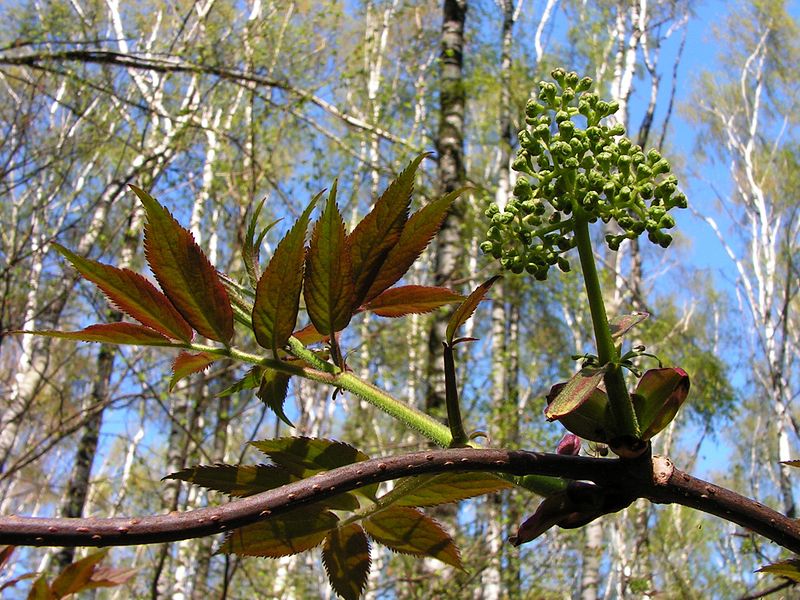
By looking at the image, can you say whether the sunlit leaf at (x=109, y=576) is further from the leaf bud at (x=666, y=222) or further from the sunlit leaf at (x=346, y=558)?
the leaf bud at (x=666, y=222)

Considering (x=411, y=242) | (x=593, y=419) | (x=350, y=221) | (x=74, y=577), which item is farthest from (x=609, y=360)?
(x=350, y=221)

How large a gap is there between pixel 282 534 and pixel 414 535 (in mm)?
95

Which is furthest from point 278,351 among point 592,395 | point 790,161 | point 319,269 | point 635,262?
point 790,161

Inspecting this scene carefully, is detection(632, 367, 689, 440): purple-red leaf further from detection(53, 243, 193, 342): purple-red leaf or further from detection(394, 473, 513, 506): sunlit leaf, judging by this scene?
detection(53, 243, 193, 342): purple-red leaf

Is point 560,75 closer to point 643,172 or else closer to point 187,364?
point 643,172

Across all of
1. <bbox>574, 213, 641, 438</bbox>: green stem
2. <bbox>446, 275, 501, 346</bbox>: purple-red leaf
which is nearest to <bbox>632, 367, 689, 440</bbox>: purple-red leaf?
<bbox>574, 213, 641, 438</bbox>: green stem

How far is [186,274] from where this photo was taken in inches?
17.8

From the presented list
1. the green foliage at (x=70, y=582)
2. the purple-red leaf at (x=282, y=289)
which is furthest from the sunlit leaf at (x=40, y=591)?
the purple-red leaf at (x=282, y=289)

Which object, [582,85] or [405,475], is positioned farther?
[582,85]

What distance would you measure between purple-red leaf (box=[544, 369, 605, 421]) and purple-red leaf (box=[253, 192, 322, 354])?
0.53ft

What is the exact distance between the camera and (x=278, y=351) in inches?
18.6

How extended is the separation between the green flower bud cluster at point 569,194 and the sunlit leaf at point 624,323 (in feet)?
0.18

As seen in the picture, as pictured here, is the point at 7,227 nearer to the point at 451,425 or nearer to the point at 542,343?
the point at 542,343

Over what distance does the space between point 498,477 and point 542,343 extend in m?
14.6
